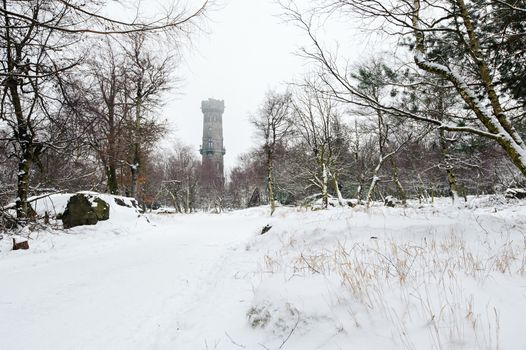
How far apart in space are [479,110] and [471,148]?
328 inches

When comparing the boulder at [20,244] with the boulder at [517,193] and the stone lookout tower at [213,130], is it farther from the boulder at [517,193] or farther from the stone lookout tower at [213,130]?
the stone lookout tower at [213,130]

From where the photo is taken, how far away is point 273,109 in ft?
66.3

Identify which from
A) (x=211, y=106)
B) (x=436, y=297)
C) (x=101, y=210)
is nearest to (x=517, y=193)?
(x=436, y=297)

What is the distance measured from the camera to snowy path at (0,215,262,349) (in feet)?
7.41

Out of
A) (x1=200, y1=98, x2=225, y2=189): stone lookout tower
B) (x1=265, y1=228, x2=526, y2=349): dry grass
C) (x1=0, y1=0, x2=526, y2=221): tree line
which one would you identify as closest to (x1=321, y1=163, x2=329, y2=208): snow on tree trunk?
(x1=0, y1=0, x2=526, y2=221): tree line

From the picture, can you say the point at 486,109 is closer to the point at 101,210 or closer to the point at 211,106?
the point at 101,210

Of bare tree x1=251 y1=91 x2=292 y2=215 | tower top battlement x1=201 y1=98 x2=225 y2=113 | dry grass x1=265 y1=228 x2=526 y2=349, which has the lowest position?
dry grass x1=265 y1=228 x2=526 y2=349

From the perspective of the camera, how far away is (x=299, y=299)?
7.54 ft

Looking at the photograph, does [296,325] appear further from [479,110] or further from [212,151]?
[212,151]

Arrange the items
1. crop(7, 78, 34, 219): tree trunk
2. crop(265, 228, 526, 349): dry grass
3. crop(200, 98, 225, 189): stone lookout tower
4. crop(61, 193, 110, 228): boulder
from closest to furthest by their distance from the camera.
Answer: crop(265, 228, 526, 349): dry grass, crop(7, 78, 34, 219): tree trunk, crop(61, 193, 110, 228): boulder, crop(200, 98, 225, 189): stone lookout tower

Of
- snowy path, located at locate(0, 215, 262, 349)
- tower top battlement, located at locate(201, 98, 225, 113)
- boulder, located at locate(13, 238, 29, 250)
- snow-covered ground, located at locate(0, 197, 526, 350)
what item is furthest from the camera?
tower top battlement, located at locate(201, 98, 225, 113)

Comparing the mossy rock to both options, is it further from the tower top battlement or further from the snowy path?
the tower top battlement

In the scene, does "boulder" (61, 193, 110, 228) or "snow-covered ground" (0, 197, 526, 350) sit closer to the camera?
"snow-covered ground" (0, 197, 526, 350)

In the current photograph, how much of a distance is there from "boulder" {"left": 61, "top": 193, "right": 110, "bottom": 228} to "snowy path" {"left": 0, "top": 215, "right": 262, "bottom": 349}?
3.60m
